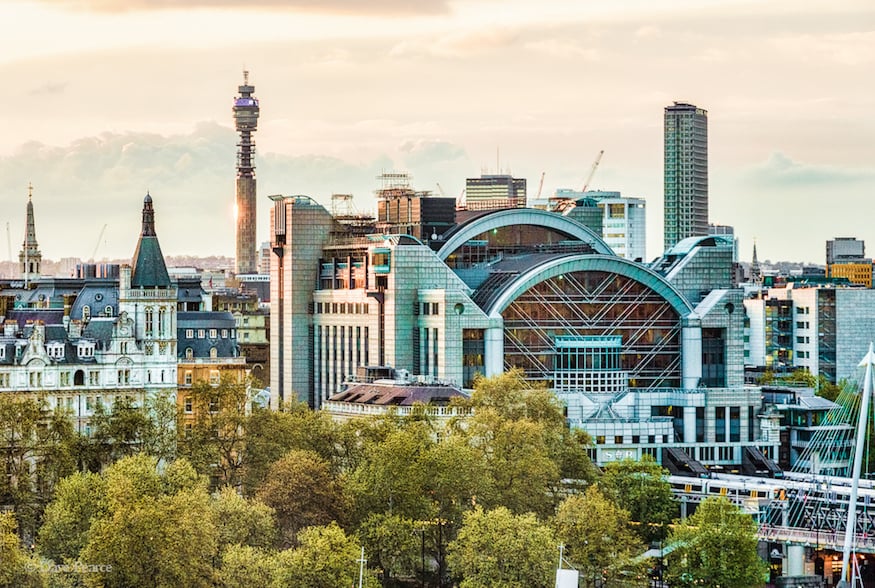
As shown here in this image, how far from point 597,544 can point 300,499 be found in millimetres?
20863

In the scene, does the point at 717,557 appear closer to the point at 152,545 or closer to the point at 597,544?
the point at 597,544

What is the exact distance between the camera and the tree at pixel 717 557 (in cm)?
16912

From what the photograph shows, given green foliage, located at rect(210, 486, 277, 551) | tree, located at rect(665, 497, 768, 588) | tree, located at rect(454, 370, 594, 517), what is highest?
tree, located at rect(454, 370, 594, 517)

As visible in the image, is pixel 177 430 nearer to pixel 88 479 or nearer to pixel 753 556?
pixel 88 479

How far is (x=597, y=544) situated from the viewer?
16688 centimetres

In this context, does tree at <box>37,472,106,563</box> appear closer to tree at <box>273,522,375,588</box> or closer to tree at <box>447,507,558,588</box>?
tree at <box>273,522,375,588</box>

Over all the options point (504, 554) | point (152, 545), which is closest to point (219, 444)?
point (504, 554)

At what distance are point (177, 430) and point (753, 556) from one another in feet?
163

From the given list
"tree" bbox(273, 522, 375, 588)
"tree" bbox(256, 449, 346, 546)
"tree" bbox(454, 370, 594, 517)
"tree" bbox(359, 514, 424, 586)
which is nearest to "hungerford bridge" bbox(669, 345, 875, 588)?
"tree" bbox(454, 370, 594, 517)

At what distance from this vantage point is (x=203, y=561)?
152 meters

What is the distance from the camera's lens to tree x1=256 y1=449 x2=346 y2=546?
557 ft

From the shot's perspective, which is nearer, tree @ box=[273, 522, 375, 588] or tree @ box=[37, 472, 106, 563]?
tree @ box=[273, 522, 375, 588]

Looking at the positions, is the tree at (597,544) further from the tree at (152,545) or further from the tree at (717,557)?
the tree at (152,545)

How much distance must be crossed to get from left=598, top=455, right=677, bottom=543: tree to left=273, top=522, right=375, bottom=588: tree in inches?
1435
